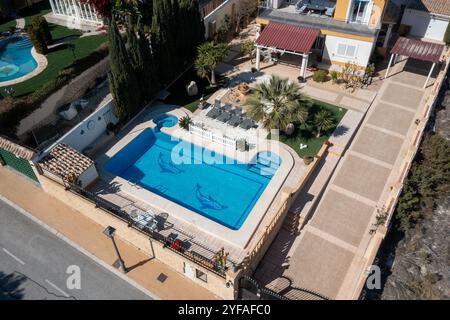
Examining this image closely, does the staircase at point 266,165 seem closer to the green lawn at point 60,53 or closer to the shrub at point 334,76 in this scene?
the shrub at point 334,76

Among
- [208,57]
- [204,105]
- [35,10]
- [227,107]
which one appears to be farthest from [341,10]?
[35,10]

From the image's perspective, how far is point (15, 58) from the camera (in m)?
40.3

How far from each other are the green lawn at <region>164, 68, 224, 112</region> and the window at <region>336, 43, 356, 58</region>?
477 inches

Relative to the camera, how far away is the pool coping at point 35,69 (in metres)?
35.1

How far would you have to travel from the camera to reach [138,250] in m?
23.4

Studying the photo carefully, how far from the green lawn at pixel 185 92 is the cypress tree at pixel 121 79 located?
409cm

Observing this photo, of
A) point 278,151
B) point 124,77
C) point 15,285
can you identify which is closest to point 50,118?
point 124,77

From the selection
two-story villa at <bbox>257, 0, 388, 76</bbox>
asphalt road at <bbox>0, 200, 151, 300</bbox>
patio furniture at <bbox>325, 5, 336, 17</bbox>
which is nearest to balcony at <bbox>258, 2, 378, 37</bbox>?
two-story villa at <bbox>257, 0, 388, 76</bbox>

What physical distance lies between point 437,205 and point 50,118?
1283 inches

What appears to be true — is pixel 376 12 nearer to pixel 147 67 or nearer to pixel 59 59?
pixel 147 67

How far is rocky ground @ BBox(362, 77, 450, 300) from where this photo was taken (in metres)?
22.0

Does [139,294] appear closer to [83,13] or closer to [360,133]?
[360,133]

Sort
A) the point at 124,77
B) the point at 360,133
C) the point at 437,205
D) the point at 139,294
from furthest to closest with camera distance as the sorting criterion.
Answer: the point at 360,133 → the point at 124,77 → the point at 437,205 → the point at 139,294

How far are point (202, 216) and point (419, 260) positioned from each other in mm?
14498
